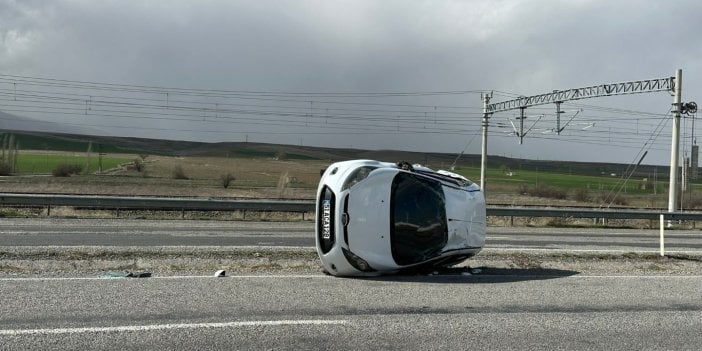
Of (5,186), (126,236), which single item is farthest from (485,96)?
(5,186)

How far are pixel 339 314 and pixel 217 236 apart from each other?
10402mm

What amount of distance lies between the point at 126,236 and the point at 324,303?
33.5 ft

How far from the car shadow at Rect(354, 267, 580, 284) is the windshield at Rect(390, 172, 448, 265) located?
1.24 ft

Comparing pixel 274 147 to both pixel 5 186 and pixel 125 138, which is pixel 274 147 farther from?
pixel 5 186

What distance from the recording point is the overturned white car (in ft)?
27.7

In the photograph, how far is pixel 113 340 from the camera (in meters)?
5.35

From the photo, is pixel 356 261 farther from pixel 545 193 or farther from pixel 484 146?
pixel 545 193

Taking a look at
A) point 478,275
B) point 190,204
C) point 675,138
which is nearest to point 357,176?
point 478,275

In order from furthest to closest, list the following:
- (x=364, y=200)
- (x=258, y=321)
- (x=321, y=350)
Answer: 1. (x=364, y=200)
2. (x=258, y=321)
3. (x=321, y=350)

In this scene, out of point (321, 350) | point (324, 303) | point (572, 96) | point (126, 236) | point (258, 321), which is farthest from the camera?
point (572, 96)

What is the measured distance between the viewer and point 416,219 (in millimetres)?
8781

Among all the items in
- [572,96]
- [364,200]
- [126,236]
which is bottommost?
[126,236]

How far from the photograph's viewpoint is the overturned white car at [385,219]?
27.7 feet

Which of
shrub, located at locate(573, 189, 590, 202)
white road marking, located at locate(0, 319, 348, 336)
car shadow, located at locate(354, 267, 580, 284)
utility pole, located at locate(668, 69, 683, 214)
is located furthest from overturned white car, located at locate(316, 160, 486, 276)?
shrub, located at locate(573, 189, 590, 202)
